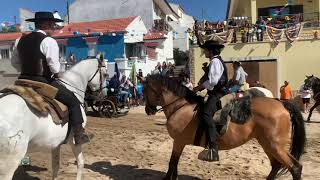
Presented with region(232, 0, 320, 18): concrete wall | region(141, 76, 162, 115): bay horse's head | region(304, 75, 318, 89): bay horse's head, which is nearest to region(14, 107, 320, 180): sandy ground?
region(141, 76, 162, 115): bay horse's head

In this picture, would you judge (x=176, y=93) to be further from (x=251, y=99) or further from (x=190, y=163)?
(x=190, y=163)

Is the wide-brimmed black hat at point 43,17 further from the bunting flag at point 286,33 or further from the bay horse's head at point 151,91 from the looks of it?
the bunting flag at point 286,33

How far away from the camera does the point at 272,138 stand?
22.2ft

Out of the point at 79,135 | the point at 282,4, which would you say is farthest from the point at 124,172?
the point at 282,4

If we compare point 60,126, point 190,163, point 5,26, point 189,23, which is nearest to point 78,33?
point 5,26

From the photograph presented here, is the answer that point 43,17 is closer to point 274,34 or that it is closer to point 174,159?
point 174,159

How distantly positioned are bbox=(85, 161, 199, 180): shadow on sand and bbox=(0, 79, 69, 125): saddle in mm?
2231

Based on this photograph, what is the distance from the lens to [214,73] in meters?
6.99

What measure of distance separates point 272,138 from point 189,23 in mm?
63334

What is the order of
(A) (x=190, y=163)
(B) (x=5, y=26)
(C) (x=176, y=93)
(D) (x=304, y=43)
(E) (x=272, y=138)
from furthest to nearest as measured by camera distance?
1. (B) (x=5, y=26)
2. (D) (x=304, y=43)
3. (A) (x=190, y=163)
4. (C) (x=176, y=93)
5. (E) (x=272, y=138)

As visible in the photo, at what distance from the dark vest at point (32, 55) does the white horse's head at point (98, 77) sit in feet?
5.09

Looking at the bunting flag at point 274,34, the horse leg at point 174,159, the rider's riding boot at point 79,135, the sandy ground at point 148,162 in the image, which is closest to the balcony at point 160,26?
the bunting flag at point 274,34

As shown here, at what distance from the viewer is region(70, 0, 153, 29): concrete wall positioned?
4434cm

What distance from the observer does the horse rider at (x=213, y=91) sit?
6.95 meters
